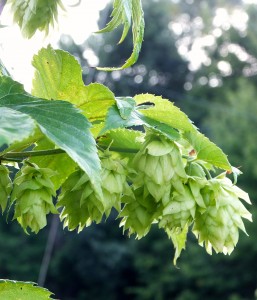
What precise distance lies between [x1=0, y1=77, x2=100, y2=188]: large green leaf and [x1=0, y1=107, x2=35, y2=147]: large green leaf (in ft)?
0.06

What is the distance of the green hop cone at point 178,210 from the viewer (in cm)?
68

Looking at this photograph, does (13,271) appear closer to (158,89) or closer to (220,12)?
(158,89)

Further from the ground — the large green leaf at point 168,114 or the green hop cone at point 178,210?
the large green leaf at point 168,114

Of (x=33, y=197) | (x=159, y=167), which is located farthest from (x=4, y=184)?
(x=159, y=167)

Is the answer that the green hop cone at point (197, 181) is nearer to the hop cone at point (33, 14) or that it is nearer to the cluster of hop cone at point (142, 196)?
the cluster of hop cone at point (142, 196)

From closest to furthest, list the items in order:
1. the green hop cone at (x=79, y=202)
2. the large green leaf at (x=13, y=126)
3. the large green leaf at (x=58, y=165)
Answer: the large green leaf at (x=13, y=126), the green hop cone at (x=79, y=202), the large green leaf at (x=58, y=165)

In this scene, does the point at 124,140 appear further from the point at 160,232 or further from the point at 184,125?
the point at 160,232

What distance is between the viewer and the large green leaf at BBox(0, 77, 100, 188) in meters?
0.56

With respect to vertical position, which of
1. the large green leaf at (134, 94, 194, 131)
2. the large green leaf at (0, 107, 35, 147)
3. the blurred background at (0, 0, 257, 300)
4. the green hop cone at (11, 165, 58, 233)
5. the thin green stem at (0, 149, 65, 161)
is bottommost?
the blurred background at (0, 0, 257, 300)

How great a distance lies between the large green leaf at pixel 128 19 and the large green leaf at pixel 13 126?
0.15 m

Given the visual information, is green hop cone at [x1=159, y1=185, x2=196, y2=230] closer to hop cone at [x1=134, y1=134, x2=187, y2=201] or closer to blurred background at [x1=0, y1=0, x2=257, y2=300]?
hop cone at [x1=134, y1=134, x2=187, y2=201]

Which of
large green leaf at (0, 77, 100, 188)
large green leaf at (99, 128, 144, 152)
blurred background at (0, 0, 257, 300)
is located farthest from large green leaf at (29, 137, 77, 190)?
blurred background at (0, 0, 257, 300)

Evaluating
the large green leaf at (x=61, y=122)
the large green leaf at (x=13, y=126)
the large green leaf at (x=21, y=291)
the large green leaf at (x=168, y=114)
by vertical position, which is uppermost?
the large green leaf at (x=13, y=126)

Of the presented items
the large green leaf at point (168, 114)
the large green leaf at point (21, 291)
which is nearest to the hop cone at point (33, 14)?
the large green leaf at point (168, 114)
